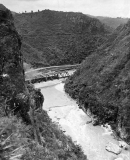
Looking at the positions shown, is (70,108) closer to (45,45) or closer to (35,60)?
(35,60)

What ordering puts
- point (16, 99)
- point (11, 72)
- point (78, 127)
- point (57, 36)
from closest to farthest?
point (16, 99)
point (11, 72)
point (78, 127)
point (57, 36)

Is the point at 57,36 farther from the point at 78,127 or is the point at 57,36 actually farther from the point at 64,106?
the point at 78,127

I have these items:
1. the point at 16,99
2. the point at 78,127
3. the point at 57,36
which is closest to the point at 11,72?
the point at 16,99

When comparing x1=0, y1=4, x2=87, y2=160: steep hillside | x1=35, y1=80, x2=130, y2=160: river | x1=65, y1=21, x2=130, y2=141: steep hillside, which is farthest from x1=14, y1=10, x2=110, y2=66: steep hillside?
x1=0, y1=4, x2=87, y2=160: steep hillside

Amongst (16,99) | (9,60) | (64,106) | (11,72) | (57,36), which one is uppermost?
(57,36)

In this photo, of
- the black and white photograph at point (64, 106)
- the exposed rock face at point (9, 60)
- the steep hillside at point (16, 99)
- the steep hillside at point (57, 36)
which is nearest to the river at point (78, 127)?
the black and white photograph at point (64, 106)

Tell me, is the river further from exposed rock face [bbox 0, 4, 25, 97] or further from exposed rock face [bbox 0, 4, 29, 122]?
exposed rock face [bbox 0, 4, 25, 97]

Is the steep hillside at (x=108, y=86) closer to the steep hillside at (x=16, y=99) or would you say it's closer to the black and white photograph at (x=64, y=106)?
the black and white photograph at (x=64, y=106)
